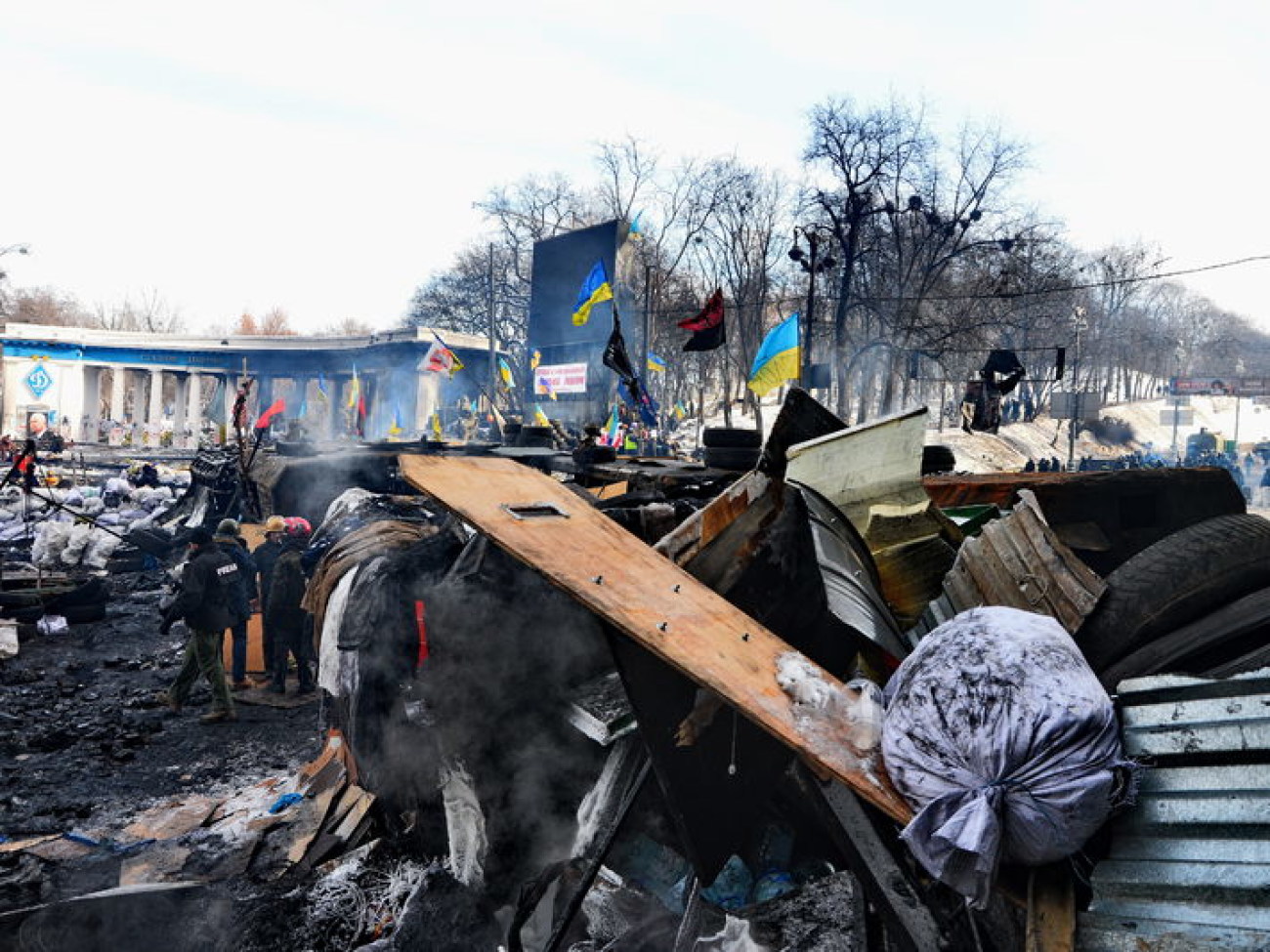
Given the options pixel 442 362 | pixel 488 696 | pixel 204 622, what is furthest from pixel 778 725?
pixel 442 362

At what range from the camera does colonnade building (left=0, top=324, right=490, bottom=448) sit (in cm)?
3978

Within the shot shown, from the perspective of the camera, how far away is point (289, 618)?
841cm

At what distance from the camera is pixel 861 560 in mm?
3326

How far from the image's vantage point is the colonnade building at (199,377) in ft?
131

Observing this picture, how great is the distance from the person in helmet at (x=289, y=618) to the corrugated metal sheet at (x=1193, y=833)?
770 centimetres

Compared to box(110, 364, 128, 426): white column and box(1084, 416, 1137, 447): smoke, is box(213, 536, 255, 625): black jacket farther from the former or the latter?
box(1084, 416, 1137, 447): smoke

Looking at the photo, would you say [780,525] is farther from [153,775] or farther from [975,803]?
[153,775]

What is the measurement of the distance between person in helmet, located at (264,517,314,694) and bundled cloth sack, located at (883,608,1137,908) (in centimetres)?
743

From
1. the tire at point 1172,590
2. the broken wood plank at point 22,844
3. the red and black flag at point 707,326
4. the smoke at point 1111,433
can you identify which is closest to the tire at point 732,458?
the tire at point 1172,590

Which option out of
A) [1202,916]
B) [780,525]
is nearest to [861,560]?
[780,525]

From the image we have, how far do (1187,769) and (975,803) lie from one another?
631mm

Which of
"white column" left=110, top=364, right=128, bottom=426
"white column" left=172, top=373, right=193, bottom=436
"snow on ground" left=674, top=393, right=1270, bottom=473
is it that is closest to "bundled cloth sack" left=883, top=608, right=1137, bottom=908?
"snow on ground" left=674, top=393, right=1270, bottom=473

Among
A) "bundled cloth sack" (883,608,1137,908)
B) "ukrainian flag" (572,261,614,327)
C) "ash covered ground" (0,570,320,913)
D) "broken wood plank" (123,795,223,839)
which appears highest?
"ukrainian flag" (572,261,614,327)

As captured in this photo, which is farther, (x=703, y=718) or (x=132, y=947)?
(x=132, y=947)
